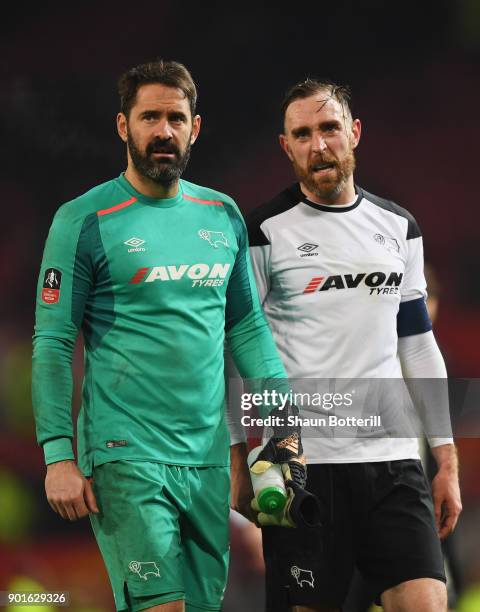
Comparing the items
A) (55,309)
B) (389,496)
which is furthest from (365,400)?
(55,309)

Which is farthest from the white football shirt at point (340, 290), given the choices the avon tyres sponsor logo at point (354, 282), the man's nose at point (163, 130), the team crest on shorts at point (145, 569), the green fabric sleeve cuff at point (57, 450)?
the green fabric sleeve cuff at point (57, 450)

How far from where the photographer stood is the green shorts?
2412 mm

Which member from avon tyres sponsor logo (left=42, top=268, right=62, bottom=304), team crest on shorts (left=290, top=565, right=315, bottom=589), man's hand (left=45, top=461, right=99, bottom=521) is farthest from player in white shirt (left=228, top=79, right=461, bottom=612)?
avon tyres sponsor logo (left=42, top=268, right=62, bottom=304)

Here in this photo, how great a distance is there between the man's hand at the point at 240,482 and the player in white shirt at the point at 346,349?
0.04ft

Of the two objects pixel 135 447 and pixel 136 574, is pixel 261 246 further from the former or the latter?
pixel 136 574

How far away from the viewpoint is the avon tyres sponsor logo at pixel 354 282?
2.94 metres

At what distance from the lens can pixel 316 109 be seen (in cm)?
306

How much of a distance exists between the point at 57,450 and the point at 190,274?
22.1 inches

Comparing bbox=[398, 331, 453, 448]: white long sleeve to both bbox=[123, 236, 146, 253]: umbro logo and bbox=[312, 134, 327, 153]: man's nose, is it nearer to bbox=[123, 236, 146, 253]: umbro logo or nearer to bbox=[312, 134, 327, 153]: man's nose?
bbox=[312, 134, 327, 153]: man's nose

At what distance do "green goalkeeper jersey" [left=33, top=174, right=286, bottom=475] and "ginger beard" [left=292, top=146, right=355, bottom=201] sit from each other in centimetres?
53

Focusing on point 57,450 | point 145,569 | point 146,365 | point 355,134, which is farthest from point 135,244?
point 355,134

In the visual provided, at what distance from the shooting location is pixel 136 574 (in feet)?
7.91

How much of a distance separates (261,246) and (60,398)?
0.86m

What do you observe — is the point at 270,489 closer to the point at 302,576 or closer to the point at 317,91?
the point at 302,576
